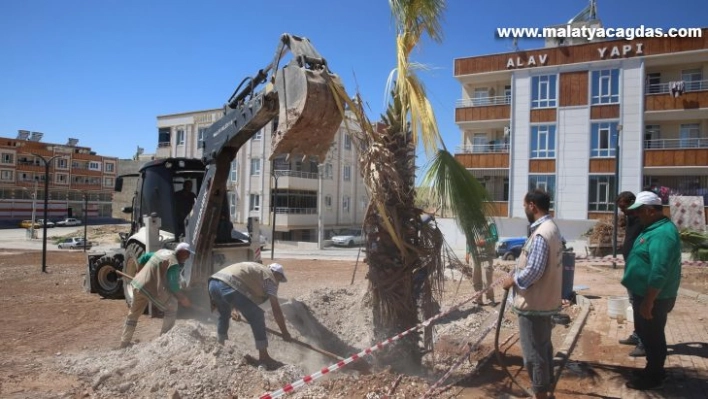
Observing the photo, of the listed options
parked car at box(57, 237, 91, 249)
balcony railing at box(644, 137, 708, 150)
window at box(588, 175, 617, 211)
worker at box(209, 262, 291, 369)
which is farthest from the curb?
parked car at box(57, 237, 91, 249)

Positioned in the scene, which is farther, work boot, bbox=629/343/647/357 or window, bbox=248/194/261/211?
window, bbox=248/194/261/211

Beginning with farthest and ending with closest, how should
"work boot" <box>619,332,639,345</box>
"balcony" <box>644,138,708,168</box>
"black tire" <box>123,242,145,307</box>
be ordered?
"balcony" <box>644,138,708,168</box>, "black tire" <box>123,242,145,307</box>, "work boot" <box>619,332,639,345</box>

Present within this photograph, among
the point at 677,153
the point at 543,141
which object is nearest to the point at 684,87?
the point at 677,153

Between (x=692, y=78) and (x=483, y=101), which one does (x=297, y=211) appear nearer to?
(x=483, y=101)

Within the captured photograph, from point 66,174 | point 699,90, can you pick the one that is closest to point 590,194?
point 699,90

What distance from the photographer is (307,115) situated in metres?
5.31

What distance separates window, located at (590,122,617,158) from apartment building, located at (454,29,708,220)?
0.17 ft

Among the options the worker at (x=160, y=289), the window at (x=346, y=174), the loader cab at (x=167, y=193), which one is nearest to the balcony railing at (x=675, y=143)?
the window at (x=346, y=174)

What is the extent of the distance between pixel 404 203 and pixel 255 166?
3683 centimetres

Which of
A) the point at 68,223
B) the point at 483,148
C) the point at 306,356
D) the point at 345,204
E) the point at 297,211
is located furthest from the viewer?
the point at 68,223

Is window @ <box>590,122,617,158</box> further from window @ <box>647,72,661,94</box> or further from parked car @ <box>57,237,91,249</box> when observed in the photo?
parked car @ <box>57,237,91,249</box>

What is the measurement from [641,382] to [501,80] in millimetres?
29477

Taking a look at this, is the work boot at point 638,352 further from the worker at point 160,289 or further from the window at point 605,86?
the window at point 605,86

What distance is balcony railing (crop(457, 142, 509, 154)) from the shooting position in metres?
31.4
